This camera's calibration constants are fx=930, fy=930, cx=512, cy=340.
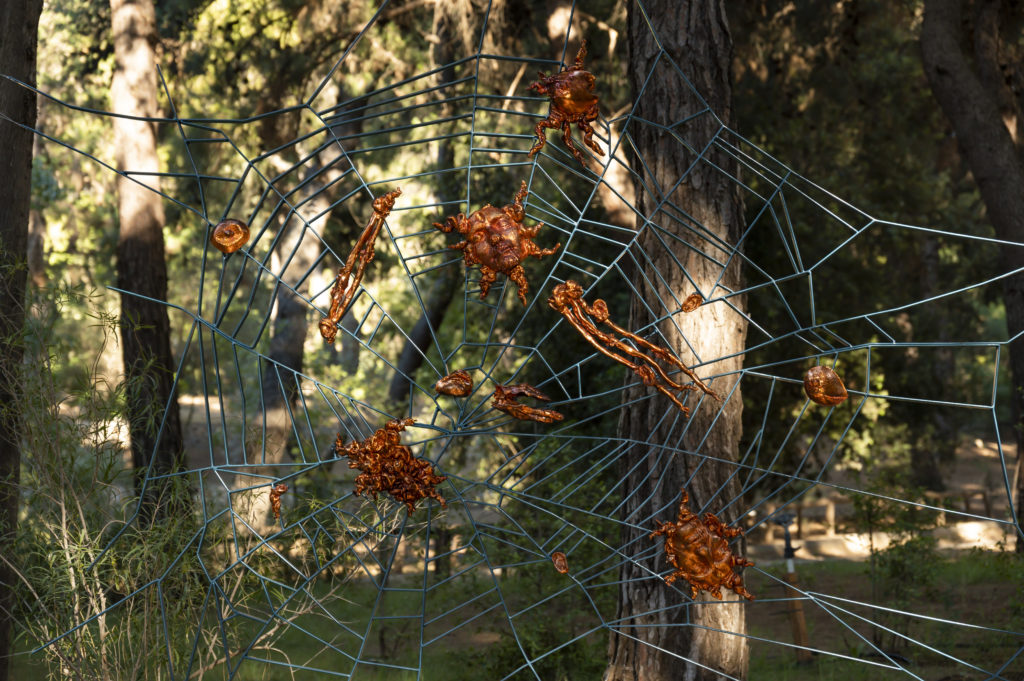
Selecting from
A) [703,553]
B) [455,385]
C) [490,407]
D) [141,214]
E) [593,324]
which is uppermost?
[141,214]

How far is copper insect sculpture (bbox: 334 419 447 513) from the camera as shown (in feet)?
8.10

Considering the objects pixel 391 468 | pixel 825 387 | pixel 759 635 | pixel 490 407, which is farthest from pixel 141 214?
pixel 825 387

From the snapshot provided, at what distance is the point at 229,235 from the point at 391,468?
732 millimetres

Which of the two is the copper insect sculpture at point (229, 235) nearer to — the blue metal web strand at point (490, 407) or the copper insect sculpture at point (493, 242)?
the blue metal web strand at point (490, 407)

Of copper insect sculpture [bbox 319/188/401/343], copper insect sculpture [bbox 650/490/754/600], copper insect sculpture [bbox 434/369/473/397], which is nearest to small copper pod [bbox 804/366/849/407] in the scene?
copper insect sculpture [bbox 650/490/754/600]

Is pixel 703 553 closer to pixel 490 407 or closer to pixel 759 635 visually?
pixel 490 407

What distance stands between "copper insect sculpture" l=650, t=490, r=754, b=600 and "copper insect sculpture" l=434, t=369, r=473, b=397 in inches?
25.6

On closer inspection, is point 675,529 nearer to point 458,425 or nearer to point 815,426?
point 458,425

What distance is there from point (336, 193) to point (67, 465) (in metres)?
7.21

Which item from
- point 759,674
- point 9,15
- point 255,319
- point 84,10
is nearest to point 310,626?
point 759,674

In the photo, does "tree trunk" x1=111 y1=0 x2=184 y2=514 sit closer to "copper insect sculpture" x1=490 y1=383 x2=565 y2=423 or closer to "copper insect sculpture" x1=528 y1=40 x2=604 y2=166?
"copper insect sculpture" x1=490 y1=383 x2=565 y2=423

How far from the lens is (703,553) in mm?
2529

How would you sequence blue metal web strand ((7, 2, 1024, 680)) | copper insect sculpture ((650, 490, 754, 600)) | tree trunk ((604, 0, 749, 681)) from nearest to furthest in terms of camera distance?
copper insect sculpture ((650, 490, 754, 600)) → tree trunk ((604, 0, 749, 681)) → blue metal web strand ((7, 2, 1024, 680))

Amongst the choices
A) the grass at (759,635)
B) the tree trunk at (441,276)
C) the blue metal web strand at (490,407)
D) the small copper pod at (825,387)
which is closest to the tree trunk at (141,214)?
the blue metal web strand at (490,407)
